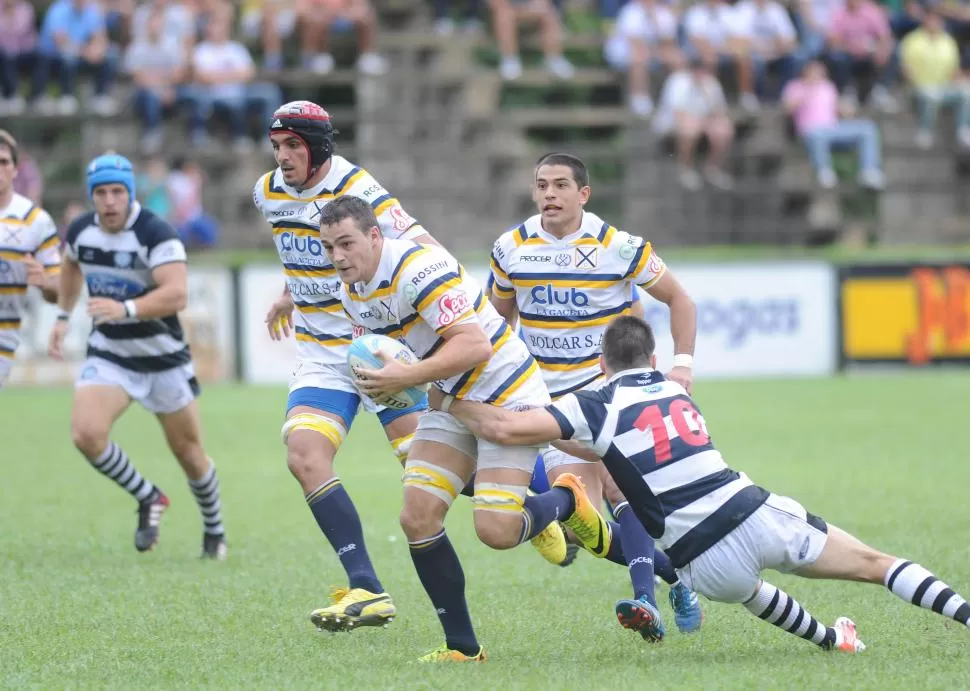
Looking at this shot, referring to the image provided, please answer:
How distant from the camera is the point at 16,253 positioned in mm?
9320

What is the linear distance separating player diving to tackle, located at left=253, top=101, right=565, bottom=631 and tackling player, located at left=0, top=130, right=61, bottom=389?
2.32 metres

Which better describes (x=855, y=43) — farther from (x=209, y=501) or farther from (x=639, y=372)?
(x=639, y=372)

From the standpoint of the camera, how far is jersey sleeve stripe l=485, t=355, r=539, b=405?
625 cm

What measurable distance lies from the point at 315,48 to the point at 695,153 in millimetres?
6349

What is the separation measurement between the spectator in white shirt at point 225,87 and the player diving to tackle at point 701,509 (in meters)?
17.6

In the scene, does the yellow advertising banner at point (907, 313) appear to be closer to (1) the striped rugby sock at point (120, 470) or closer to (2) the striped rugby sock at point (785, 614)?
(1) the striped rugby sock at point (120, 470)

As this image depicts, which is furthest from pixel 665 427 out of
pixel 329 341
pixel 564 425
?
pixel 329 341

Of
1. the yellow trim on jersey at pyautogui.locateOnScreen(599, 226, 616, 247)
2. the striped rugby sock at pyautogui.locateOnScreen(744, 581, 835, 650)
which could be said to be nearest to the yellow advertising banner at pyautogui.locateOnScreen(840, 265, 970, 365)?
the yellow trim on jersey at pyautogui.locateOnScreen(599, 226, 616, 247)

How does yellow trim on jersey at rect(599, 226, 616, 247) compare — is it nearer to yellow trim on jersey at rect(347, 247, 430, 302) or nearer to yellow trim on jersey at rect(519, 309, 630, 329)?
yellow trim on jersey at rect(519, 309, 630, 329)

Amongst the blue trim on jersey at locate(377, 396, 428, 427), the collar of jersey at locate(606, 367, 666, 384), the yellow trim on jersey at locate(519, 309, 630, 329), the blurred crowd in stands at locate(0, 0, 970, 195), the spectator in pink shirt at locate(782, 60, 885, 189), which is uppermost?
the blurred crowd in stands at locate(0, 0, 970, 195)

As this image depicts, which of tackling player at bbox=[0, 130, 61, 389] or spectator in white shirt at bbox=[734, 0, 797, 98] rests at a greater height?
spectator in white shirt at bbox=[734, 0, 797, 98]

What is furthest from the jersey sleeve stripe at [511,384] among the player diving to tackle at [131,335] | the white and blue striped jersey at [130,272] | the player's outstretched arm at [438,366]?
the white and blue striped jersey at [130,272]

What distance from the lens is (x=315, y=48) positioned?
24.2 meters

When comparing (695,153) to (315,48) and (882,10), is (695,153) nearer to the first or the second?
(882,10)
